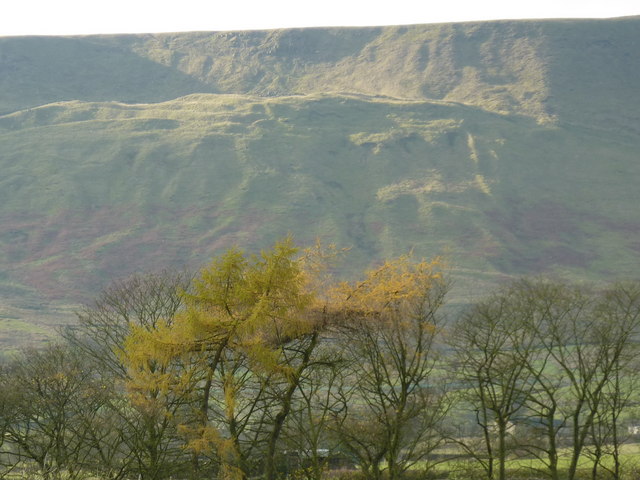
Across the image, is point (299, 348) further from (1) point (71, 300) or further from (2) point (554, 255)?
(2) point (554, 255)

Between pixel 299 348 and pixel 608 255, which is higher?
pixel 608 255

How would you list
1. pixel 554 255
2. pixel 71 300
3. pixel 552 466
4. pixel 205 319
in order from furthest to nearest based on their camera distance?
pixel 554 255 → pixel 71 300 → pixel 552 466 → pixel 205 319

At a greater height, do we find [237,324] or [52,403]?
[237,324]

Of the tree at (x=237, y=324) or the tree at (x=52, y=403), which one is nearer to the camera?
the tree at (x=237, y=324)

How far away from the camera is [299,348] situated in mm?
27625

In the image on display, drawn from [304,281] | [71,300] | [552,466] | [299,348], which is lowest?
[552,466]

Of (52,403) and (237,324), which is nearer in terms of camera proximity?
(237,324)

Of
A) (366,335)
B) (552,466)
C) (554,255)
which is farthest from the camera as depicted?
(554,255)

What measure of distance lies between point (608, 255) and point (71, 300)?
119 metres

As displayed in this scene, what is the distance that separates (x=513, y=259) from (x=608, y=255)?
22.6 m

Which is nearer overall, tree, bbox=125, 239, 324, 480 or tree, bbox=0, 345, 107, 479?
tree, bbox=125, 239, 324, 480

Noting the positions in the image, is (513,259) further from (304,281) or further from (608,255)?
(304,281)

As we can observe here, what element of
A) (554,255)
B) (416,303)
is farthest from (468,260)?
(416,303)

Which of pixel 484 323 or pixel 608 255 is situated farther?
pixel 608 255
